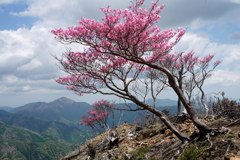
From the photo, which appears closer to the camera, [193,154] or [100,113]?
[193,154]

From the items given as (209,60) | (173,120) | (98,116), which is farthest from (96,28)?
(98,116)

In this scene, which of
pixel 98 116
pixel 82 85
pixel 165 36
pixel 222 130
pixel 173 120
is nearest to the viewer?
pixel 222 130

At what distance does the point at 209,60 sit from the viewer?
845 inches

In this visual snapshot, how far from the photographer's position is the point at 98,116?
29.7 meters

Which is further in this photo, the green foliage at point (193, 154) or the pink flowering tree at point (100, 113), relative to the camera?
the pink flowering tree at point (100, 113)

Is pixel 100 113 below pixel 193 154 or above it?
above

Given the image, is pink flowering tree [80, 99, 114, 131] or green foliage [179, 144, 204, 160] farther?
pink flowering tree [80, 99, 114, 131]

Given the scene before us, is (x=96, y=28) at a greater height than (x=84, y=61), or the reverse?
(x=96, y=28)

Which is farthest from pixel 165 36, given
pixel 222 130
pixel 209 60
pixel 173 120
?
pixel 209 60

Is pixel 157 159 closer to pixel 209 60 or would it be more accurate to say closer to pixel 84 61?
pixel 84 61

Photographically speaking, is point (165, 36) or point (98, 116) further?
point (98, 116)

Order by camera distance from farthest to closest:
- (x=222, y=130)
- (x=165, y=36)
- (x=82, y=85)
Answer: (x=82, y=85)
(x=165, y=36)
(x=222, y=130)

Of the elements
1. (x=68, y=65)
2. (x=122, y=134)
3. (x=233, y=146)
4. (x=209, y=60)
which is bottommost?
(x=122, y=134)

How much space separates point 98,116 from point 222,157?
80.4 feet
